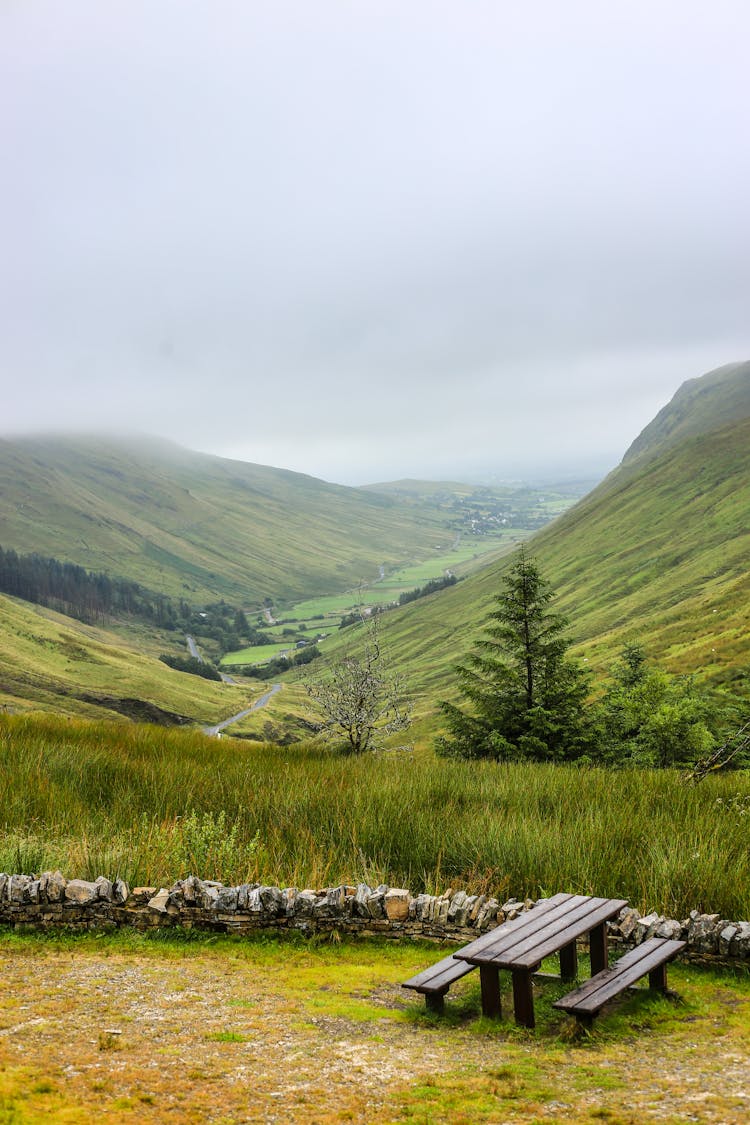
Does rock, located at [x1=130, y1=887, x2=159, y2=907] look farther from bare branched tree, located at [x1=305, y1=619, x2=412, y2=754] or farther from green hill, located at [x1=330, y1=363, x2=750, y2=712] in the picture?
green hill, located at [x1=330, y1=363, x2=750, y2=712]

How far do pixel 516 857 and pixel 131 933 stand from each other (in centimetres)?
509

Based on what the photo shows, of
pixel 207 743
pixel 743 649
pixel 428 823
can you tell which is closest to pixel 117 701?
pixel 743 649

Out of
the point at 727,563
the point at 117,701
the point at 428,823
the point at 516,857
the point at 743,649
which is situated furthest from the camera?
the point at 117,701

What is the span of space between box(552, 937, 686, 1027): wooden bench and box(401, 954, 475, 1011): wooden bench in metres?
0.97

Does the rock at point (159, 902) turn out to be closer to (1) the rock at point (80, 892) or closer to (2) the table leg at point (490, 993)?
(1) the rock at point (80, 892)

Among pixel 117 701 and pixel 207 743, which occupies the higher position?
pixel 207 743

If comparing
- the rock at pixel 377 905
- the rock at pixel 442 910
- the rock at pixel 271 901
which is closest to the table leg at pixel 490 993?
the rock at pixel 442 910

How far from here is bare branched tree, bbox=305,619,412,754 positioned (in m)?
27.0

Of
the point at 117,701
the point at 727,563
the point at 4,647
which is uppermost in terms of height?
the point at 727,563

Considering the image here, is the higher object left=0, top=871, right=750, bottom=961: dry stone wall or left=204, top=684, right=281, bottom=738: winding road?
left=0, top=871, right=750, bottom=961: dry stone wall

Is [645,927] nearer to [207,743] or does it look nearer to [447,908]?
[447,908]

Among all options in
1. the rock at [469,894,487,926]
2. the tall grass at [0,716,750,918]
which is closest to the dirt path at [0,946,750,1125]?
the rock at [469,894,487,926]

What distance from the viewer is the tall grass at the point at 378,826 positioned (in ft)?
33.2

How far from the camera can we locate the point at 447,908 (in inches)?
375
